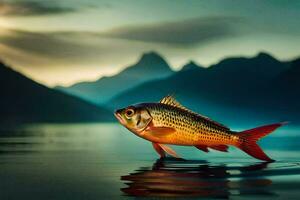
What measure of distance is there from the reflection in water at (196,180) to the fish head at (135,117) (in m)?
0.92

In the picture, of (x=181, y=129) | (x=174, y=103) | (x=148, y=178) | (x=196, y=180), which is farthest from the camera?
(x=174, y=103)

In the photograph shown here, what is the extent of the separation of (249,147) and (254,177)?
2.00 ft

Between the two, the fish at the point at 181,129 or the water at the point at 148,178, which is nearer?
the water at the point at 148,178

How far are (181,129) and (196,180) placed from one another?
91cm

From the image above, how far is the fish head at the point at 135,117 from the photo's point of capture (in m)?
12.4

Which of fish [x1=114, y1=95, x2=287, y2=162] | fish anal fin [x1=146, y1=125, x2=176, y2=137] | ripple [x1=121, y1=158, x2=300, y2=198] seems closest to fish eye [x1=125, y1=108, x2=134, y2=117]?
fish [x1=114, y1=95, x2=287, y2=162]

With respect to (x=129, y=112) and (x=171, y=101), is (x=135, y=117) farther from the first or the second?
(x=171, y=101)

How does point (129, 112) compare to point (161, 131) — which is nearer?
point (161, 131)

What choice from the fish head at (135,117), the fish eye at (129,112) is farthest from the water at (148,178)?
the fish eye at (129,112)

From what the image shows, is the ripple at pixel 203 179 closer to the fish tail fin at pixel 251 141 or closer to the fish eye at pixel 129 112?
the fish tail fin at pixel 251 141

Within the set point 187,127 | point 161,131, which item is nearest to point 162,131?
point 161,131

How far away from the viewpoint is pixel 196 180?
12281mm

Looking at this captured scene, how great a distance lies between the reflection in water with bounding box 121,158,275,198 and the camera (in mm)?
10953

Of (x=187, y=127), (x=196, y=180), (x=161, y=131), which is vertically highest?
(x=187, y=127)
